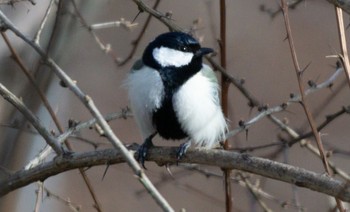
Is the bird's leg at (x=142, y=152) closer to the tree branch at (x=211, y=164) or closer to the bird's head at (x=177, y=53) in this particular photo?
the tree branch at (x=211, y=164)

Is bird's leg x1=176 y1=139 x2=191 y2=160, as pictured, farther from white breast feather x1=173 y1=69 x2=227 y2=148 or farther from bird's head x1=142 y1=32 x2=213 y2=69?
bird's head x1=142 y1=32 x2=213 y2=69

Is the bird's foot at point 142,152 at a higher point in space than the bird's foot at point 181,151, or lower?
lower

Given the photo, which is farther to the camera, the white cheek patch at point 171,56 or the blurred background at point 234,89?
the blurred background at point 234,89

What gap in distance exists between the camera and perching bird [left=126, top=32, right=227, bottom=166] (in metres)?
2.72

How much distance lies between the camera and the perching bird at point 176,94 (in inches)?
107

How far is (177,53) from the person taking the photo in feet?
9.34

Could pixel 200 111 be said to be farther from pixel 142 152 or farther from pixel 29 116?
pixel 29 116

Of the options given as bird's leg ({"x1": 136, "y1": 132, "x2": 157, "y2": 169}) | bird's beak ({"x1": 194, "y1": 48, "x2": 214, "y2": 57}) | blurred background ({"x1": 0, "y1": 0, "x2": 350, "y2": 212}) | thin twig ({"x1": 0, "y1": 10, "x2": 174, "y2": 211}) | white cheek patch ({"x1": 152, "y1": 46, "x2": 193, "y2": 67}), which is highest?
thin twig ({"x1": 0, "y1": 10, "x2": 174, "y2": 211})

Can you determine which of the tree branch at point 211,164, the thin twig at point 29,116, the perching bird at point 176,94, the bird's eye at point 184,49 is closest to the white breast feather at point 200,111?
the perching bird at point 176,94

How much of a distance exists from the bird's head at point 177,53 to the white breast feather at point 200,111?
69 mm

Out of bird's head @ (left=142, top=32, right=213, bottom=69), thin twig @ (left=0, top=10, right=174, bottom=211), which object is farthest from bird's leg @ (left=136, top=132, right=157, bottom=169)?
thin twig @ (left=0, top=10, right=174, bottom=211)

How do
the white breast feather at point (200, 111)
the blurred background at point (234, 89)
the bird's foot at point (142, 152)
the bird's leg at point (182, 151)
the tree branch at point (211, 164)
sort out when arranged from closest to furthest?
1. the tree branch at point (211, 164)
2. the bird's leg at point (182, 151)
3. the bird's foot at point (142, 152)
4. the white breast feather at point (200, 111)
5. the blurred background at point (234, 89)

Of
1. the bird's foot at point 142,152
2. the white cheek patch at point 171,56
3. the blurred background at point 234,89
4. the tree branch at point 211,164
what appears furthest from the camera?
the blurred background at point 234,89

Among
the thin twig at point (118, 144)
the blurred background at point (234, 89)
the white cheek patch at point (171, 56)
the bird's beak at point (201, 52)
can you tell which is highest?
the thin twig at point (118, 144)
